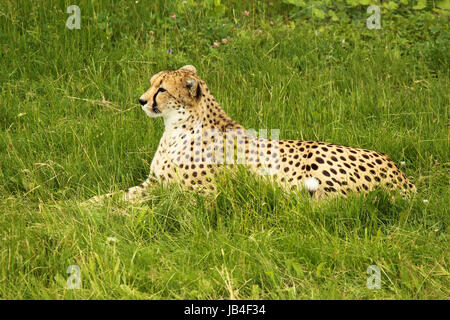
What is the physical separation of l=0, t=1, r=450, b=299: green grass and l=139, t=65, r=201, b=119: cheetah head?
0.57 meters

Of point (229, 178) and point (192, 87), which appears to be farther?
point (192, 87)

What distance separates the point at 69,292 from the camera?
349 centimetres

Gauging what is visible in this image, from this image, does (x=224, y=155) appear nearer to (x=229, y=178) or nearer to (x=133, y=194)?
(x=229, y=178)

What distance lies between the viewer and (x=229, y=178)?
4.46m

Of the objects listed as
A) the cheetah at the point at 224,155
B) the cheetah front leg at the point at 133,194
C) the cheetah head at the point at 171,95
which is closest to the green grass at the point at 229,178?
the cheetah front leg at the point at 133,194

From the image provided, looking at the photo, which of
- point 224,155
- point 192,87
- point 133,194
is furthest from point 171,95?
point 133,194

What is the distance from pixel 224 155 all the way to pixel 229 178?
0.36 meters

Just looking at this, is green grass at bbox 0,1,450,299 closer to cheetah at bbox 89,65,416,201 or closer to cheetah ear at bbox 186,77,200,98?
cheetah at bbox 89,65,416,201

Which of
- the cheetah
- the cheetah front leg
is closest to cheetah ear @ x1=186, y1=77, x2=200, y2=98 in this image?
the cheetah

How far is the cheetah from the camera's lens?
4.54m

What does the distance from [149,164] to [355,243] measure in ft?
6.51

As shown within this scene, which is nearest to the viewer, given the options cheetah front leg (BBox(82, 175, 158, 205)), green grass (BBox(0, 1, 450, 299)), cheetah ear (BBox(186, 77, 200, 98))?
green grass (BBox(0, 1, 450, 299))

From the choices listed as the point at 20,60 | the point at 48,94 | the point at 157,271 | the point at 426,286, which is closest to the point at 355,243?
the point at 426,286

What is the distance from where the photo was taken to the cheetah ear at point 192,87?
189 inches
